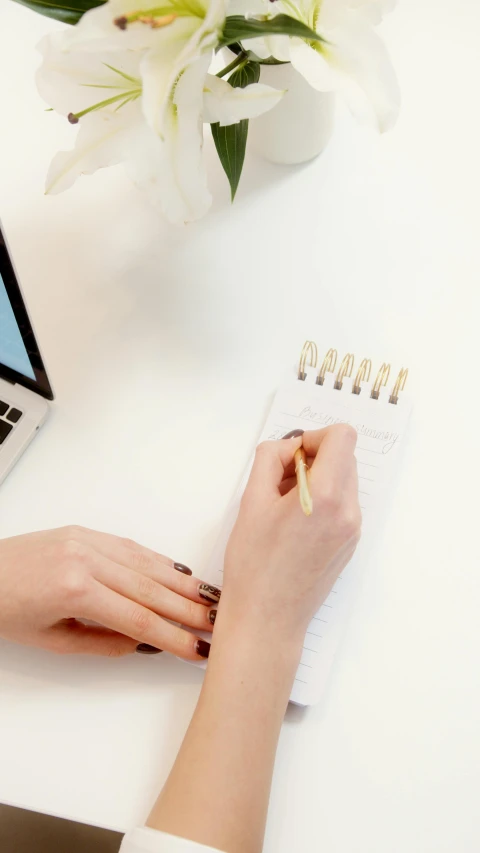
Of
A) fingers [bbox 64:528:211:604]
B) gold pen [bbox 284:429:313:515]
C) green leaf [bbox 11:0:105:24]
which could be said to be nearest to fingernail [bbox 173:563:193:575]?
fingers [bbox 64:528:211:604]

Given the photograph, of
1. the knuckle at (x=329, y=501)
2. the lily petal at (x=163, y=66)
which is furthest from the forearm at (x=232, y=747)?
the lily petal at (x=163, y=66)

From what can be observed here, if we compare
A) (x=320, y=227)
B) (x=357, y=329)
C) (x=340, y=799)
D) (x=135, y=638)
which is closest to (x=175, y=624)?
(x=135, y=638)

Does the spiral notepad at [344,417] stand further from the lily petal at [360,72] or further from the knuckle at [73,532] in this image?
the lily petal at [360,72]

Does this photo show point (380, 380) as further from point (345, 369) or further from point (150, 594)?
point (150, 594)

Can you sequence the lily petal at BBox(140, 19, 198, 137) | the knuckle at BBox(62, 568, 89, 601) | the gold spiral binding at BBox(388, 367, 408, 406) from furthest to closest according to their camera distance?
the gold spiral binding at BBox(388, 367, 408, 406), the knuckle at BBox(62, 568, 89, 601), the lily petal at BBox(140, 19, 198, 137)

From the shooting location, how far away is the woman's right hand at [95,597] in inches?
20.4

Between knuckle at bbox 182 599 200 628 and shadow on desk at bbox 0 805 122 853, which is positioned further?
shadow on desk at bbox 0 805 122 853

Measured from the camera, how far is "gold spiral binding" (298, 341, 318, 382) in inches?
25.7

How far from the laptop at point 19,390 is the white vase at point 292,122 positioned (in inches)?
12.7

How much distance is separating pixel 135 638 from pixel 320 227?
0.45m

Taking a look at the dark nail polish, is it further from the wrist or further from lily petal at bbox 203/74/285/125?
lily petal at bbox 203/74/285/125

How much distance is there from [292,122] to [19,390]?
38 cm

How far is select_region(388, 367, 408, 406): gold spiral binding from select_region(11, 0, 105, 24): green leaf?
1.27 ft

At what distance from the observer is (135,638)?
52 cm
